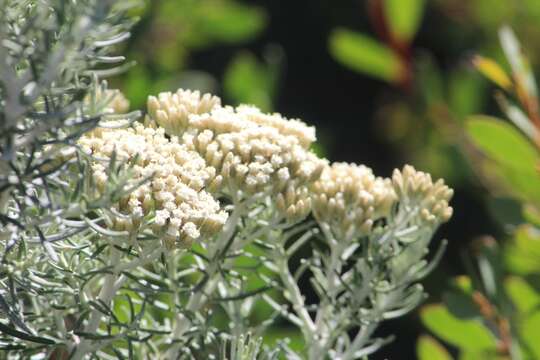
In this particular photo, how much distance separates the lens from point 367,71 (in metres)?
1.68

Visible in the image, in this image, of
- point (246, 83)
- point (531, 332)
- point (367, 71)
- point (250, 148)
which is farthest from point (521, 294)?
point (367, 71)

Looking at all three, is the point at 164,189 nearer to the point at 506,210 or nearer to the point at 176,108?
the point at 176,108

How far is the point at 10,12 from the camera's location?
51 centimetres

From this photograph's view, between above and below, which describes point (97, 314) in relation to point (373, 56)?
above

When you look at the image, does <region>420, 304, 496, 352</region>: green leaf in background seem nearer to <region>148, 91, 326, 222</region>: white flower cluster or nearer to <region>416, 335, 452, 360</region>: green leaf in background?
<region>416, 335, 452, 360</region>: green leaf in background

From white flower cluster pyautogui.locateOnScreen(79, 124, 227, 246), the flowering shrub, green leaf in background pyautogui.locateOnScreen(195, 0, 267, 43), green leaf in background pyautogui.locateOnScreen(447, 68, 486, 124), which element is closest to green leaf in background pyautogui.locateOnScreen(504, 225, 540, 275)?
the flowering shrub

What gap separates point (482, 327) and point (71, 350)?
516 mm

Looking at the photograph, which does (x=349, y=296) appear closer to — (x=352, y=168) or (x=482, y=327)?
(x=352, y=168)

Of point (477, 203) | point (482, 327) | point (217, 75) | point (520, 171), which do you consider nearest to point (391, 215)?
point (482, 327)

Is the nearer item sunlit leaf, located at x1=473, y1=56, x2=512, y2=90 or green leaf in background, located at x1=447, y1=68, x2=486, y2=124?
sunlit leaf, located at x1=473, y1=56, x2=512, y2=90

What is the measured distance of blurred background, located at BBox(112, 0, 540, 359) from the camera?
1.55 m

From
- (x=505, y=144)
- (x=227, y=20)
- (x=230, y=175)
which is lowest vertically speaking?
(x=227, y=20)

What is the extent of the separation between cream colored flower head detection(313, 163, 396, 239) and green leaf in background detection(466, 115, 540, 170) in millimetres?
367

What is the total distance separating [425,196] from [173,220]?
252 mm
